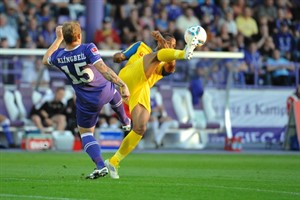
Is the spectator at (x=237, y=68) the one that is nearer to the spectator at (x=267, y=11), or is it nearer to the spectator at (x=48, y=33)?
the spectator at (x=267, y=11)

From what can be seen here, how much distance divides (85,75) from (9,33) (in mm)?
14301

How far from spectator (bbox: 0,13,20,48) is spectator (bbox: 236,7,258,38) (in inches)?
282

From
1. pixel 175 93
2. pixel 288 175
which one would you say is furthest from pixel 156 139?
pixel 288 175

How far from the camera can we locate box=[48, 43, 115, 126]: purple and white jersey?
1420 cm

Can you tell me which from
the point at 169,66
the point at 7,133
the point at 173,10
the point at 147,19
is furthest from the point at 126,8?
the point at 169,66

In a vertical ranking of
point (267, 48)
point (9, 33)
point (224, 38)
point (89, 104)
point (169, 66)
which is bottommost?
point (267, 48)

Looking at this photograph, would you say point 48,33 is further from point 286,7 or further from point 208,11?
point 286,7

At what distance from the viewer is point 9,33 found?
28.4 meters

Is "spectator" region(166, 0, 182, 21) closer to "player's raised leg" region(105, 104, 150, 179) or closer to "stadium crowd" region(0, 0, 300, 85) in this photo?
"stadium crowd" region(0, 0, 300, 85)

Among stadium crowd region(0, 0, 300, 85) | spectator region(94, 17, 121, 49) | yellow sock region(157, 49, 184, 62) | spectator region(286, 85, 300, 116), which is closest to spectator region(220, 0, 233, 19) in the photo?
stadium crowd region(0, 0, 300, 85)

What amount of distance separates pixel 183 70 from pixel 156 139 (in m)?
2.13

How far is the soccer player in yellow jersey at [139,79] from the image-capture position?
15.0m

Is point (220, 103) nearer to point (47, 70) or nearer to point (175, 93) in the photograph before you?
point (175, 93)

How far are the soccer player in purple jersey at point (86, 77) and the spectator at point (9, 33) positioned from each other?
1330 cm
